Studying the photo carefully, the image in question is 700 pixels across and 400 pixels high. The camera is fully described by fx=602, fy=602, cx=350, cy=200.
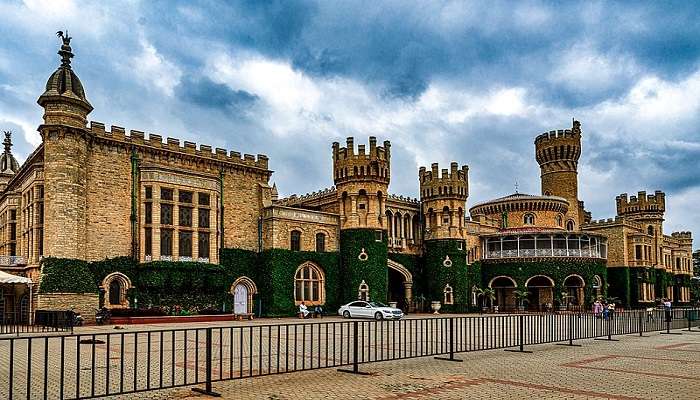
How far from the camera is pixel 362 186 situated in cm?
4056

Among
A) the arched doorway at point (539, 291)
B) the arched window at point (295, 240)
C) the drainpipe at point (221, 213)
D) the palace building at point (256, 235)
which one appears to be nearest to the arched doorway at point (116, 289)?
the palace building at point (256, 235)

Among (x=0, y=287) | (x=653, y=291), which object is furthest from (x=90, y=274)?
(x=653, y=291)

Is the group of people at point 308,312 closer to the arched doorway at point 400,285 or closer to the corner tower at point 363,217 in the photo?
the corner tower at point 363,217

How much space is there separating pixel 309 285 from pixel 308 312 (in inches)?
102

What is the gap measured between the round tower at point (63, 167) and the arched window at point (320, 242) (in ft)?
48.1

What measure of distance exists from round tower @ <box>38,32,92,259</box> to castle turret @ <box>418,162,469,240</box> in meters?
25.7

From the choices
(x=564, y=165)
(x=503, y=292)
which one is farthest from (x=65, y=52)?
(x=564, y=165)

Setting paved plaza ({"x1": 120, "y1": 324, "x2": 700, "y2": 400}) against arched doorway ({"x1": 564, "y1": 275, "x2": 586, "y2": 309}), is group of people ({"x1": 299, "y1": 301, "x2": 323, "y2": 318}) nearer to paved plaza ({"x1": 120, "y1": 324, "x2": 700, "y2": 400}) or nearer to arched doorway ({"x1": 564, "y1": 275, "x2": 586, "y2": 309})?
arched doorway ({"x1": 564, "y1": 275, "x2": 586, "y2": 309})

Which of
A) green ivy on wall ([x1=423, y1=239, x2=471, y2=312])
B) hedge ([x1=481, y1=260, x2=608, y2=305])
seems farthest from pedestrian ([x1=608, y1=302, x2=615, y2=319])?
green ivy on wall ([x1=423, y1=239, x2=471, y2=312])

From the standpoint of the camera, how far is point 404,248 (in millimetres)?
45938

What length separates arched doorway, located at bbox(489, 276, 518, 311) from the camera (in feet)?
161

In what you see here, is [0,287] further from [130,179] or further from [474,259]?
[474,259]

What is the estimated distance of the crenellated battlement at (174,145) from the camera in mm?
31297

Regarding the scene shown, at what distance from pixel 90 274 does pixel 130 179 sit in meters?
5.45
